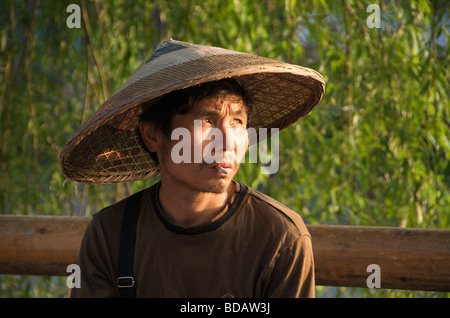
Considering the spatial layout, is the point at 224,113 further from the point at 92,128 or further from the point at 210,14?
the point at 210,14

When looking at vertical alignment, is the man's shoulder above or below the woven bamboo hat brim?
below

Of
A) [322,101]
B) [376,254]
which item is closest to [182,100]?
[376,254]

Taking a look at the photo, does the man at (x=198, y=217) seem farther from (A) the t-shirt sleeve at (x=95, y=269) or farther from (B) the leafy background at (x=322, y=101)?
(B) the leafy background at (x=322, y=101)

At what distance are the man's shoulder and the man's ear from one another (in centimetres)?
22

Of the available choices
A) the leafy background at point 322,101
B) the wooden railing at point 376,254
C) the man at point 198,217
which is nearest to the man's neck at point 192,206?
the man at point 198,217

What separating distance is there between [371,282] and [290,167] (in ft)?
2.14

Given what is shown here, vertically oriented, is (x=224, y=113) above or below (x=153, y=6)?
below

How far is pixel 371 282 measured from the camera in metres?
1.58

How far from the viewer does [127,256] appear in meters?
1.26

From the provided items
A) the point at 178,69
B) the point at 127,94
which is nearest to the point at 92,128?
the point at 127,94

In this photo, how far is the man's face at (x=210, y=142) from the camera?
1.22m

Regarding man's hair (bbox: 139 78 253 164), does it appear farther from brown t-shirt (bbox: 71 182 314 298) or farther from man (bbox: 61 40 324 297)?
brown t-shirt (bbox: 71 182 314 298)

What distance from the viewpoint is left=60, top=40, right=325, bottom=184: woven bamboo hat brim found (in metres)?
1.16

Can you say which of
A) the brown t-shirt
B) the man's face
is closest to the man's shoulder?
the brown t-shirt
